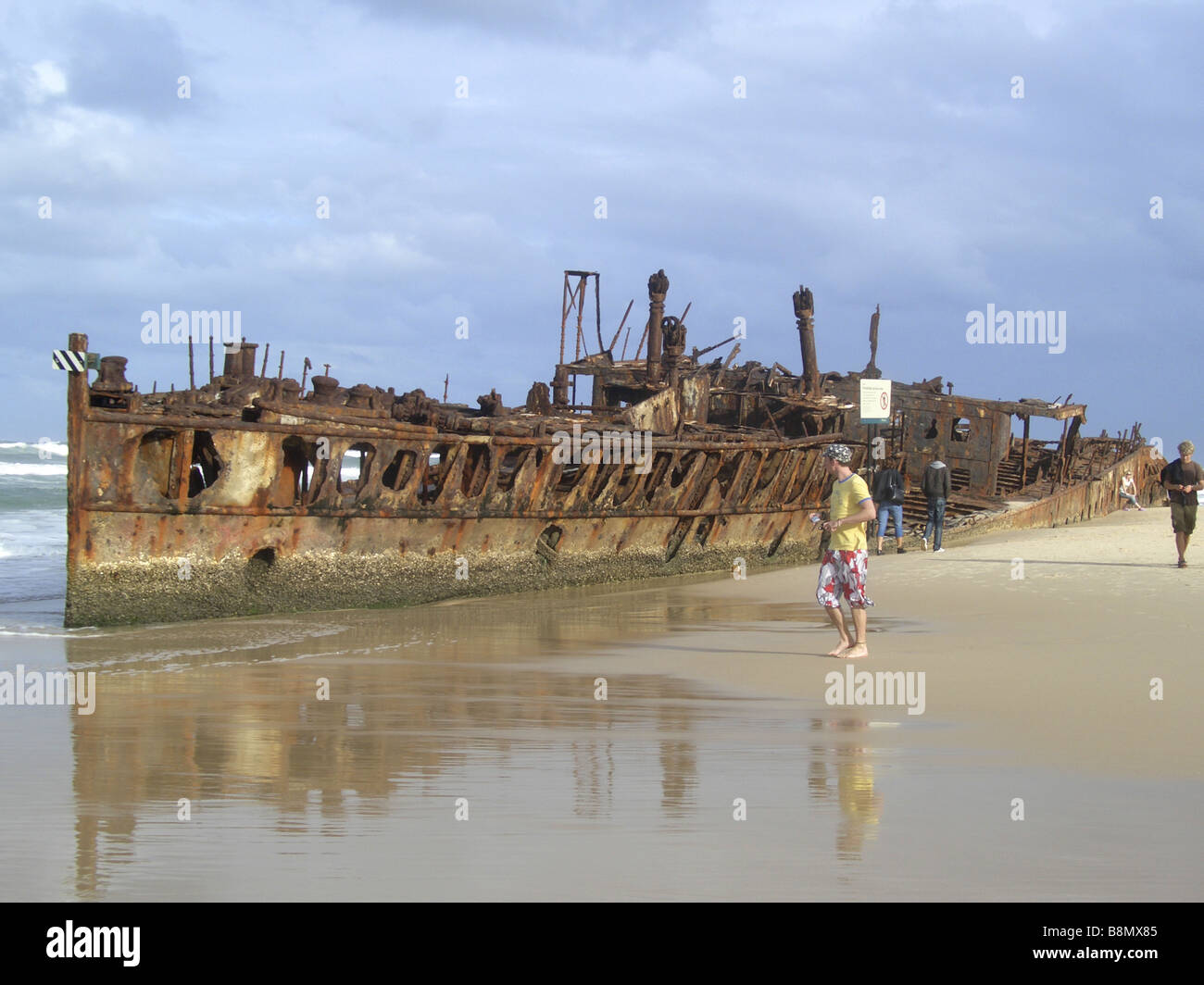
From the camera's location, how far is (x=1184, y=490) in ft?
42.5

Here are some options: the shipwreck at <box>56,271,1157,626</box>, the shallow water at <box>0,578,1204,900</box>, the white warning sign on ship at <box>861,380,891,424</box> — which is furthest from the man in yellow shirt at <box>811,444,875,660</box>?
the white warning sign on ship at <box>861,380,891,424</box>

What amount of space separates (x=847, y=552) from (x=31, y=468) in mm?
53976

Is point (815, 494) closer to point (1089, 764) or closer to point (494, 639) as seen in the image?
point (494, 639)

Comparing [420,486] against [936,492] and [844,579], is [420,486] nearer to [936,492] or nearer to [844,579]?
[844,579]

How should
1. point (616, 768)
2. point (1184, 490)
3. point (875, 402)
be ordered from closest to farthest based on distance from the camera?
point (616, 768), point (1184, 490), point (875, 402)

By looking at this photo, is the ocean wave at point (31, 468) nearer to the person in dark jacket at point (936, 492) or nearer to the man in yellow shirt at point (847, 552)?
the person in dark jacket at point (936, 492)

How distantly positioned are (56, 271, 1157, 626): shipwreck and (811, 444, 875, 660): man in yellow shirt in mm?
5737

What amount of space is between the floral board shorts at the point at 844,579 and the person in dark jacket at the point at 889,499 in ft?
29.2

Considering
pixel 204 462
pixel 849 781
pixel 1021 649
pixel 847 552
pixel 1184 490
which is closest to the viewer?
pixel 849 781

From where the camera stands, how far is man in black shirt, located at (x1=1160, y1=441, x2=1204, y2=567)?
12.9 metres

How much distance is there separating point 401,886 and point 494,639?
20.4 feet

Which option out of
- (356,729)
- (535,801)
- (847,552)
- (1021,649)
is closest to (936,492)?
(1021,649)

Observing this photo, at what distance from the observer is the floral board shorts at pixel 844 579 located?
7793mm

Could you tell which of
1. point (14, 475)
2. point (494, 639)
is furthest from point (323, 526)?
point (14, 475)
